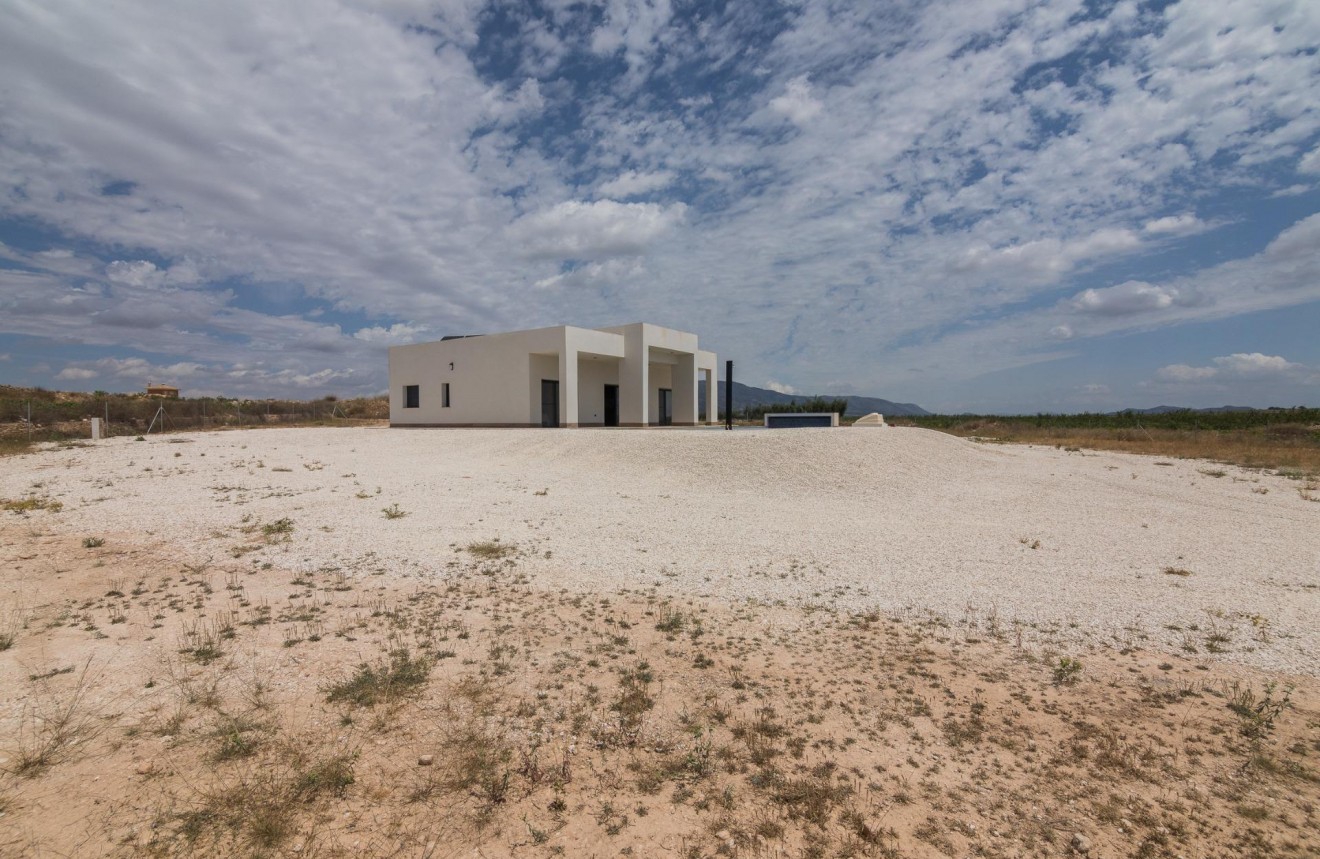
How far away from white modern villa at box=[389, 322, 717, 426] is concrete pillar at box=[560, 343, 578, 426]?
0.04 m

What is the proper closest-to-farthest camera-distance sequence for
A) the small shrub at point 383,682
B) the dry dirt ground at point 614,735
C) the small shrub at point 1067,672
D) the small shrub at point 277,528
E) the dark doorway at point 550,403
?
the dry dirt ground at point 614,735 → the small shrub at point 383,682 → the small shrub at point 1067,672 → the small shrub at point 277,528 → the dark doorway at point 550,403

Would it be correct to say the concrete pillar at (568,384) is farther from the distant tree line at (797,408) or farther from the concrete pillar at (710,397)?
the distant tree line at (797,408)

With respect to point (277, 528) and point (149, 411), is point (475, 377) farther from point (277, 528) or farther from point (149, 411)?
point (149, 411)

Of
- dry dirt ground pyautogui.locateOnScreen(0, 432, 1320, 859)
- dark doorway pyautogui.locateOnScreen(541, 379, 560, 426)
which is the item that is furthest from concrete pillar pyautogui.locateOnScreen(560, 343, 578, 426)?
dry dirt ground pyautogui.locateOnScreen(0, 432, 1320, 859)

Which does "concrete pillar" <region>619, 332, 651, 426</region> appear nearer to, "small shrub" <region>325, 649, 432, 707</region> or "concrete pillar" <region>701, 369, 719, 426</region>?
"concrete pillar" <region>701, 369, 719, 426</region>

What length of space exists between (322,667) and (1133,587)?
8.62 meters

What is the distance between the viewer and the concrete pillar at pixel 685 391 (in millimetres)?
30203

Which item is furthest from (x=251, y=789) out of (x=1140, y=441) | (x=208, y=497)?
(x=1140, y=441)

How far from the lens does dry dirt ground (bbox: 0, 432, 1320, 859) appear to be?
3.06 m

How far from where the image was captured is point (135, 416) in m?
32.5

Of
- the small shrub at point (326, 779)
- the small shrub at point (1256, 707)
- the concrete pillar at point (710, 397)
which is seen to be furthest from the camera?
the concrete pillar at point (710, 397)

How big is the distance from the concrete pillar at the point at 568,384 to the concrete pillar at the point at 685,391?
8.02 metres

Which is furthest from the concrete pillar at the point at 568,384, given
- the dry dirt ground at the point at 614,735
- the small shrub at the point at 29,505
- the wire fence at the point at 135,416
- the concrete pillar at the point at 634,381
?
the wire fence at the point at 135,416

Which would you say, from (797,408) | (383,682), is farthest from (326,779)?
(797,408)
